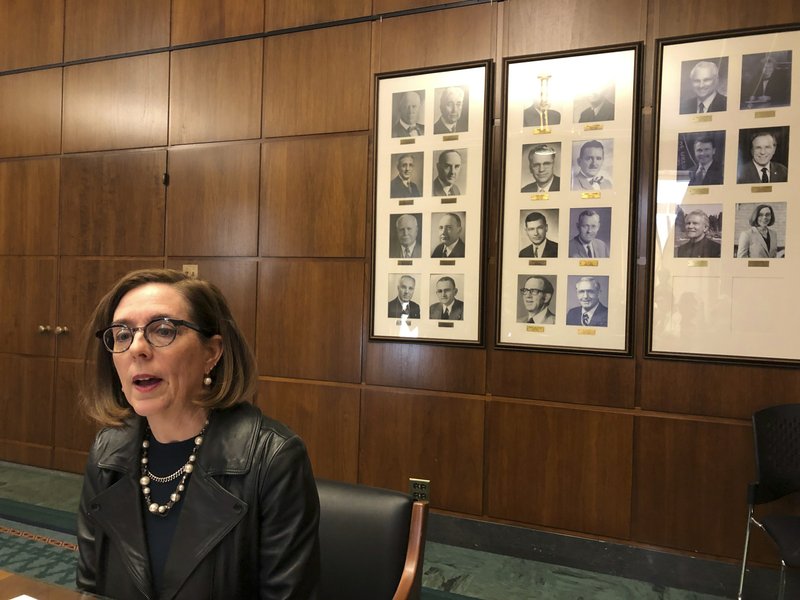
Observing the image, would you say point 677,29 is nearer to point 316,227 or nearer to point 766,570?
point 316,227

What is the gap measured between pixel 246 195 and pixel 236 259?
0.44m

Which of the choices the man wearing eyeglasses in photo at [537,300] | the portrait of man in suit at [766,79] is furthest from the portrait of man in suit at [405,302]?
the portrait of man in suit at [766,79]

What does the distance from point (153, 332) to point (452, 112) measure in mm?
2640

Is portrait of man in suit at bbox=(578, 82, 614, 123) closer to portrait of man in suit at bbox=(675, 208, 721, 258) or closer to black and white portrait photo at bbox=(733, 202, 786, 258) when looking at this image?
portrait of man in suit at bbox=(675, 208, 721, 258)

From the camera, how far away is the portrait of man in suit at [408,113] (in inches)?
144

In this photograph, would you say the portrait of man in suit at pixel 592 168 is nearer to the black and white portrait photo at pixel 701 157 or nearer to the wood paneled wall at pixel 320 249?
the wood paneled wall at pixel 320 249

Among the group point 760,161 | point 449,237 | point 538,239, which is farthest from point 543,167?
point 760,161

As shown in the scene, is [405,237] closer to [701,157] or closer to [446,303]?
[446,303]

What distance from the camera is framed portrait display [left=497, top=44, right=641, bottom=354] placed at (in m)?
3.21

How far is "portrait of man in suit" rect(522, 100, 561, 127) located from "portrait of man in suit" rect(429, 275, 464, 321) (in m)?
0.98

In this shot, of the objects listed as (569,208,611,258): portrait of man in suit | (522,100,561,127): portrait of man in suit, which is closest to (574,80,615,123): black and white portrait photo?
(522,100,561,127): portrait of man in suit

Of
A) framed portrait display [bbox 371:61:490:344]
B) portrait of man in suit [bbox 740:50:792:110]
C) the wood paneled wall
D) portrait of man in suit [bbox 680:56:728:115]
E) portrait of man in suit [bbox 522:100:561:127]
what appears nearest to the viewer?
portrait of man in suit [bbox 740:50:792:110]

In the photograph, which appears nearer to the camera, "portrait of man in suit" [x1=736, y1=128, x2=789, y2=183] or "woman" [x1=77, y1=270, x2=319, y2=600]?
"woman" [x1=77, y1=270, x2=319, y2=600]

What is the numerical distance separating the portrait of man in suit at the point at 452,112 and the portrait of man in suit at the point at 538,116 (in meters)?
0.34
